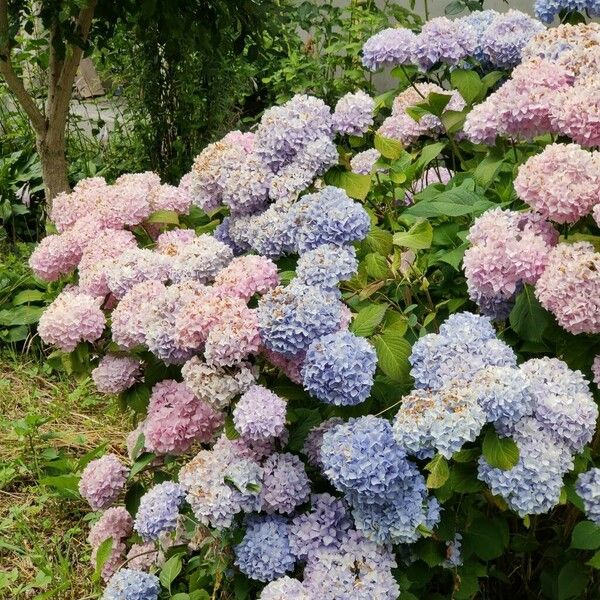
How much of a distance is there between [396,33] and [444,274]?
1.80ft

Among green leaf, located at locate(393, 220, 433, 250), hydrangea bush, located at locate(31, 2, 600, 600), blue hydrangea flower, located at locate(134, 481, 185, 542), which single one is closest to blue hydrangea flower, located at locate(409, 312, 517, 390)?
hydrangea bush, located at locate(31, 2, 600, 600)

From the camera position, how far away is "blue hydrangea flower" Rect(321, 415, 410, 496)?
4.51 feet

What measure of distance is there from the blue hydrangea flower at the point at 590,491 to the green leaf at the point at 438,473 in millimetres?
237

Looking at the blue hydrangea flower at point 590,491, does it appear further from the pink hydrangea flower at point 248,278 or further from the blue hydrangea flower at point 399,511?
the pink hydrangea flower at point 248,278

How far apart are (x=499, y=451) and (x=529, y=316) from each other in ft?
0.81

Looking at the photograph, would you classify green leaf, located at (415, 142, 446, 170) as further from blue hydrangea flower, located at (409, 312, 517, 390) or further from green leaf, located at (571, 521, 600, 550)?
green leaf, located at (571, 521, 600, 550)

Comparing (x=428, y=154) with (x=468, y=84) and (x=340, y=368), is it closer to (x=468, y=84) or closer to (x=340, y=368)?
(x=468, y=84)

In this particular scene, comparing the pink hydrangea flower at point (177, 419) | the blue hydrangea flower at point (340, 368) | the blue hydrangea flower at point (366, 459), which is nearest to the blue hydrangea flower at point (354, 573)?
the blue hydrangea flower at point (366, 459)

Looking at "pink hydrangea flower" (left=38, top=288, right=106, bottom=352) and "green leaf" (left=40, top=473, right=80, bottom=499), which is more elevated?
"pink hydrangea flower" (left=38, top=288, right=106, bottom=352)

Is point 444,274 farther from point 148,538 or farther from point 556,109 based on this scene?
point 148,538

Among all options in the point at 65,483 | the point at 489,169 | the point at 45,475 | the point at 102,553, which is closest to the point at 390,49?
the point at 489,169

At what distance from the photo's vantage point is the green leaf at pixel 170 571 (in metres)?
1.79

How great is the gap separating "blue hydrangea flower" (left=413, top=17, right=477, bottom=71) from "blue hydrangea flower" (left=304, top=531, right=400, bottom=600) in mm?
991

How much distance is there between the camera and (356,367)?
1402mm
